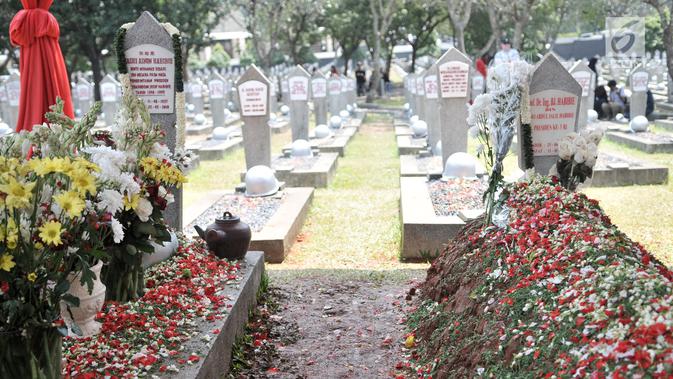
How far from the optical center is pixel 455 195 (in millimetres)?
9961

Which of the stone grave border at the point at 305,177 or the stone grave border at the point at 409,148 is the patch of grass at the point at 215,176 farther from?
the stone grave border at the point at 409,148

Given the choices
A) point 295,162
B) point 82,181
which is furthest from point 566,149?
point 295,162

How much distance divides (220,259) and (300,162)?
331 inches

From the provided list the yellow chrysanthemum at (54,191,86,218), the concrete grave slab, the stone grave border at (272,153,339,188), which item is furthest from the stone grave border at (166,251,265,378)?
the concrete grave slab

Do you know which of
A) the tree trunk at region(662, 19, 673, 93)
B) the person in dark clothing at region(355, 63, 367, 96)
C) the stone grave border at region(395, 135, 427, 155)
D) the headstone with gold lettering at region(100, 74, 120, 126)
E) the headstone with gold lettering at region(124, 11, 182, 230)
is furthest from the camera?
the person in dark clothing at region(355, 63, 367, 96)

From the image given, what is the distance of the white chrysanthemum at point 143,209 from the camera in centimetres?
462

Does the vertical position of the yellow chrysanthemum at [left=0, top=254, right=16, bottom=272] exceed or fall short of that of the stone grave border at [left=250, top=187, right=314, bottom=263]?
it exceeds it

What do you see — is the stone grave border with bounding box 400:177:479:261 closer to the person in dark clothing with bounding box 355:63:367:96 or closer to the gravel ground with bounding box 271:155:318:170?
the gravel ground with bounding box 271:155:318:170

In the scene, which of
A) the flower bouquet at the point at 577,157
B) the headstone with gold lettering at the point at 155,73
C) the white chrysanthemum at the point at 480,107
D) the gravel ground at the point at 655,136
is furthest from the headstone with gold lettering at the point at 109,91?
the flower bouquet at the point at 577,157

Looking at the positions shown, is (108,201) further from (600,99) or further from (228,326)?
(600,99)

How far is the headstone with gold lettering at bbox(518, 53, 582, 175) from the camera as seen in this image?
7.04 meters

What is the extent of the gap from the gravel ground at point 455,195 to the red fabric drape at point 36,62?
4.22 metres

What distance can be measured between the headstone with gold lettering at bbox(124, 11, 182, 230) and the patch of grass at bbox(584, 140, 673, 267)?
15.9ft

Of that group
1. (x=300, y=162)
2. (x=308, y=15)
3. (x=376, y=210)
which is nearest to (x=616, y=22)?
(x=308, y=15)
